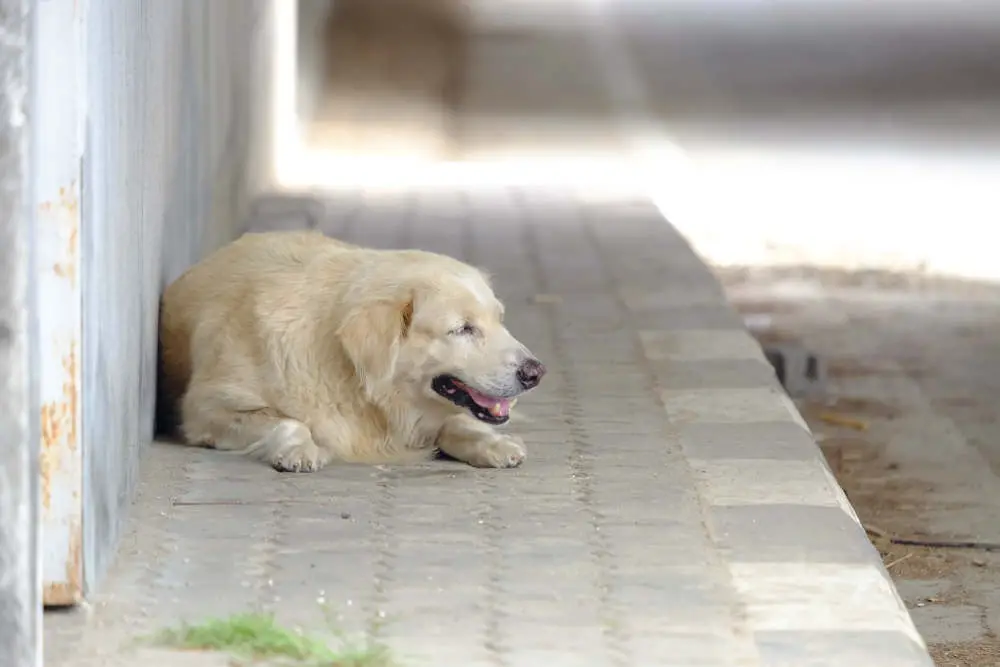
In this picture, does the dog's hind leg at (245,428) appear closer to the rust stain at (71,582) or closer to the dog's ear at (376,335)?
the dog's ear at (376,335)

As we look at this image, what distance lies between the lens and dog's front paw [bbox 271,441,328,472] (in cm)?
446

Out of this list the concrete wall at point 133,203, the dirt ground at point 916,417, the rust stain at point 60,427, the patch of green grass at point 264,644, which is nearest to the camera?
the patch of green grass at point 264,644

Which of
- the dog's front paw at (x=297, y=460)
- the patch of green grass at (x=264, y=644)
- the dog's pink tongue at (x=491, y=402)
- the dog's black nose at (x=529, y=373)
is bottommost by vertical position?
the dog's front paw at (x=297, y=460)

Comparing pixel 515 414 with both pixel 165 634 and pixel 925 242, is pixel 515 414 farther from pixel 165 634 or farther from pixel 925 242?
pixel 925 242

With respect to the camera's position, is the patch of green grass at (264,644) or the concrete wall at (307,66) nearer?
the patch of green grass at (264,644)

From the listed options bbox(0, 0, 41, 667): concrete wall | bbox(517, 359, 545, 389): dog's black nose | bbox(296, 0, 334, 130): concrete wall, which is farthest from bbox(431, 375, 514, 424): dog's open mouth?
bbox(296, 0, 334, 130): concrete wall

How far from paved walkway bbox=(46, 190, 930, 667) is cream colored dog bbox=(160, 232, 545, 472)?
11 centimetres

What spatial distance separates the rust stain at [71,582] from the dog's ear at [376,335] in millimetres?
1185

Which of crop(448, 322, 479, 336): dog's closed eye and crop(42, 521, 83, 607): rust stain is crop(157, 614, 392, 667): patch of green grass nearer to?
crop(42, 521, 83, 607): rust stain

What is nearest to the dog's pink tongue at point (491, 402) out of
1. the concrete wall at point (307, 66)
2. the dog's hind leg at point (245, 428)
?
the dog's hind leg at point (245, 428)

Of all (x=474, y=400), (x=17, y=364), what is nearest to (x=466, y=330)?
(x=474, y=400)

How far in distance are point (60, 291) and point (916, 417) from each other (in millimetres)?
4133

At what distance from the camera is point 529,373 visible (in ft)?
14.7

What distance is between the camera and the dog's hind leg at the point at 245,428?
4.48 m
